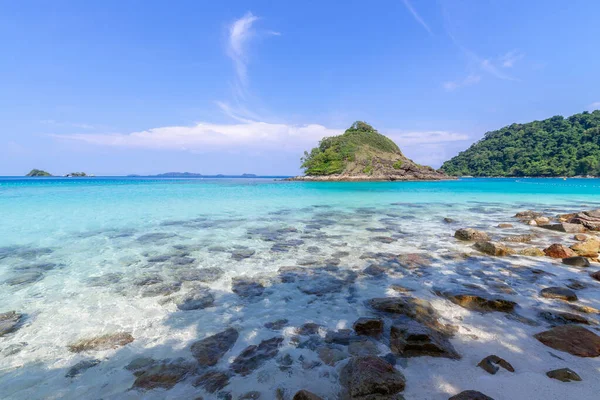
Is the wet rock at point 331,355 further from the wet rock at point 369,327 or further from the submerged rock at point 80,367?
the submerged rock at point 80,367

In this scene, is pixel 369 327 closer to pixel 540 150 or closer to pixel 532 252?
pixel 532 252

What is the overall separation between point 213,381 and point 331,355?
169 centimetres

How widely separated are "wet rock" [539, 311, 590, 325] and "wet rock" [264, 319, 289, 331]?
4.74 metres

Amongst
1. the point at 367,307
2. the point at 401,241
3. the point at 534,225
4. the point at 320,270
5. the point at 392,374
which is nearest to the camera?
the point at 392,374

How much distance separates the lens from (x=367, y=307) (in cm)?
556

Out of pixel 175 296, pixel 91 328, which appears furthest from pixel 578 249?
pixel 91 328

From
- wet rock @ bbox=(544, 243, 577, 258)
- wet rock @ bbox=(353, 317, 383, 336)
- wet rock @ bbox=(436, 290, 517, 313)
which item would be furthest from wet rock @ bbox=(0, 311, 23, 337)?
wet rock @ bbox=(544, 243, 577, 258)

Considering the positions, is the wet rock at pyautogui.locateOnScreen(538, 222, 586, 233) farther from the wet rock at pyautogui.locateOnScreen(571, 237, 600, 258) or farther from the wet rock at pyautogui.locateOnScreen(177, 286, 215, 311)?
the wet rock at pyautogui.locateOnScreen(177, 286, 215, 311)

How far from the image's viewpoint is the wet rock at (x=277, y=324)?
16.1 ft

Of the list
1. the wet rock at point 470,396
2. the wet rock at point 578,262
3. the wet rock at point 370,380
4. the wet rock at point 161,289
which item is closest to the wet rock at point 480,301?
the wet rock at point 470,396

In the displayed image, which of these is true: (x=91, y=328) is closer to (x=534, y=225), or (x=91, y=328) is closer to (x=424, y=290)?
(x=424, y=290)

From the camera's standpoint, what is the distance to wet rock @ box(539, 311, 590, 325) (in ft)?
15.6

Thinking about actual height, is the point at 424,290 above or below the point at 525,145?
below

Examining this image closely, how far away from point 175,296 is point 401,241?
8.56 meters
